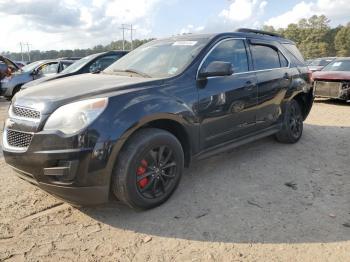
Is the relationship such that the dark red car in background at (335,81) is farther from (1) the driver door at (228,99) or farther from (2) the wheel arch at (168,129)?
(2) the wheel arch at (168,129)

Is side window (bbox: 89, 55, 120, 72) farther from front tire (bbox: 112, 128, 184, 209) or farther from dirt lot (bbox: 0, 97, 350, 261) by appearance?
front tire (bbox: 112, 128, 184, 209)

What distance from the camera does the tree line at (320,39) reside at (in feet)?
235

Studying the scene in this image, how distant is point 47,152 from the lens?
3.02 m

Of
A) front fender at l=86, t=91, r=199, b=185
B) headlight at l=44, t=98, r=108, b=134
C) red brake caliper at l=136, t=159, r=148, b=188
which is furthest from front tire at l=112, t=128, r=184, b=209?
headlight at l=44, t=98, r=108, b=134

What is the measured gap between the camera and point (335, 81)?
1049 centimetres

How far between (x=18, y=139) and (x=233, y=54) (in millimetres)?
2808

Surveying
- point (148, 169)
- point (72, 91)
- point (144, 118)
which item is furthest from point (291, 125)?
point (72, 91)

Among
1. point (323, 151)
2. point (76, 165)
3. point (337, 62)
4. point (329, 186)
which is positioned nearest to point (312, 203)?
point (329, 186)

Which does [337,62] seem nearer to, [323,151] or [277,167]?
[323,151]

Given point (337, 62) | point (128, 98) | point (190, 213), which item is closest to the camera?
point (128, 98)

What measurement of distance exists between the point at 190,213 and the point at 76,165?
49.0 inches

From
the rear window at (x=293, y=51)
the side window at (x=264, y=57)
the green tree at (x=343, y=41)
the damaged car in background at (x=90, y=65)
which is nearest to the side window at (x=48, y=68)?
the damaged car in background at (x=90, y=65)

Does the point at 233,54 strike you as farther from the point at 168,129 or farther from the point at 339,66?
the point at 339,66

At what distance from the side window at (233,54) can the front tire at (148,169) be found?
1.22 metres
